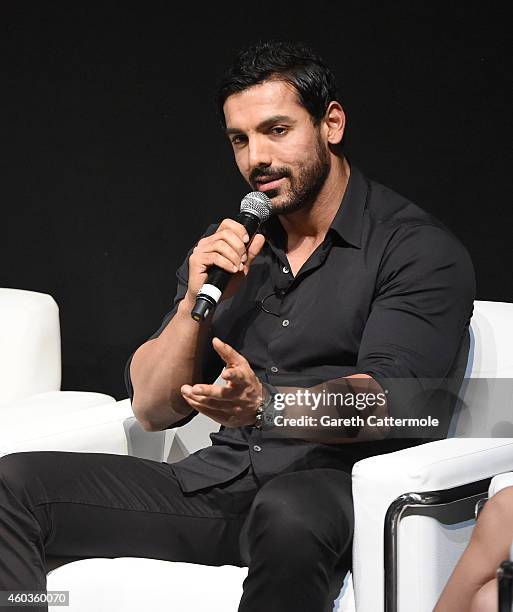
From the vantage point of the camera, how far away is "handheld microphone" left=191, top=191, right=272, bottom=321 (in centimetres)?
204

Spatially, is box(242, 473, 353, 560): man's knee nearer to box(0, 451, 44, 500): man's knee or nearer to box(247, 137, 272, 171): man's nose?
box(0, 451, 44, 500): man's knee

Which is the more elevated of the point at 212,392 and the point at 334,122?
the point at 334,122

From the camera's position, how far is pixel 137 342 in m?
3.62

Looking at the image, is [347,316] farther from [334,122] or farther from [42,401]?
[42,401]

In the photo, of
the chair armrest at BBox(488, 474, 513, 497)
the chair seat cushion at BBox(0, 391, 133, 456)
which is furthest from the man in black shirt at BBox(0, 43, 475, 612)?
the chair armrest at BBox(488, 474, 513, 497)

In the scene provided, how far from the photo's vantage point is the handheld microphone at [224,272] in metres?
2.04

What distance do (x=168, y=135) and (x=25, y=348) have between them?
85 centimetres

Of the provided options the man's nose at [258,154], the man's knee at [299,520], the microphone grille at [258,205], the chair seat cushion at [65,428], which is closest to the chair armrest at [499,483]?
the man's knee at [299,520]

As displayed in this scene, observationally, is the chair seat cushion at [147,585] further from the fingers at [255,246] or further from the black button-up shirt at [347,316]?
the fingers at [255,246]

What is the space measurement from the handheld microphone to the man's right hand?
0.02 m

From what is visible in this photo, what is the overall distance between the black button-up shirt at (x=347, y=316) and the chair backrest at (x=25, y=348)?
2.06 feet

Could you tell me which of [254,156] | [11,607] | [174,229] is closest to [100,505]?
[11,607]

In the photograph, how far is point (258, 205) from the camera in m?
2.29

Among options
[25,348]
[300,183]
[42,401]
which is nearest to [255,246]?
[300,183]
